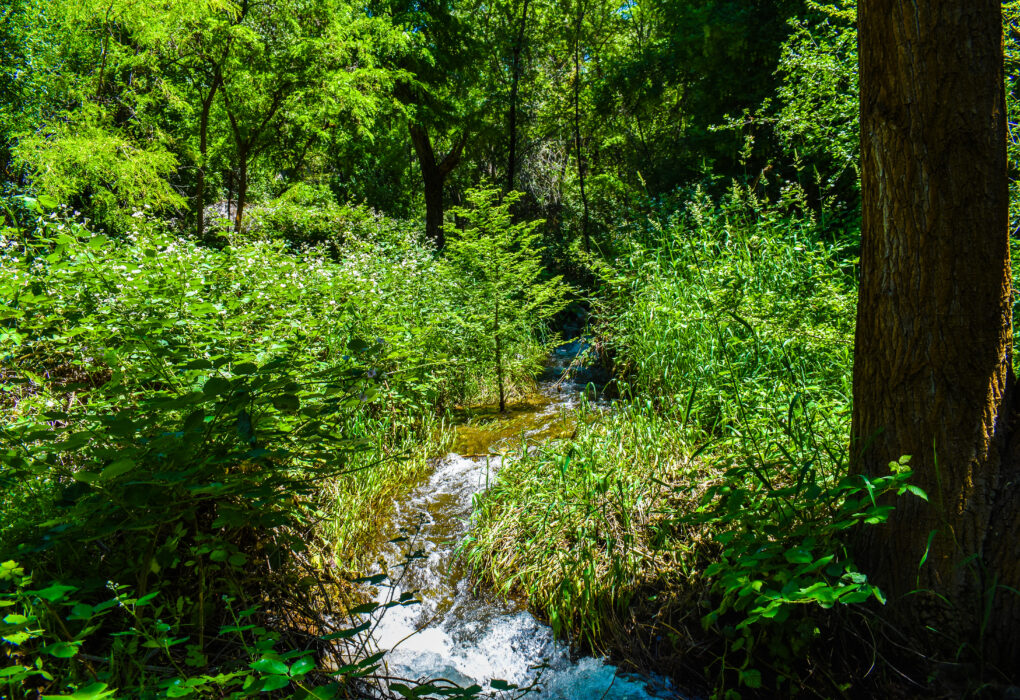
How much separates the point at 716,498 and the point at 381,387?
2853mm

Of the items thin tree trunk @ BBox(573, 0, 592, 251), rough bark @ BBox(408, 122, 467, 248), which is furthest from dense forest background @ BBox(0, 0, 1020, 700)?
rough bark @ BBox(408, 122, 467, 248)

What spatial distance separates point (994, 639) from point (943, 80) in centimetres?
200

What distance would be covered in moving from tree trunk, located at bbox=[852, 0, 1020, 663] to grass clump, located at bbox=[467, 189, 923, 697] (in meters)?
0.22

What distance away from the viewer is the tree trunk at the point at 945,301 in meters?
1.75

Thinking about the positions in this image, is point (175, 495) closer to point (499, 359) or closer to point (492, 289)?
A: point (499, 359)

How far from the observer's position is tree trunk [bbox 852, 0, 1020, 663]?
5.73ft

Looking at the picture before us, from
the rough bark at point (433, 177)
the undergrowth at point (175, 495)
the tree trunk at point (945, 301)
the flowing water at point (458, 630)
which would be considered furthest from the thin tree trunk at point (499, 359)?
the rough bark at point (433, 177)

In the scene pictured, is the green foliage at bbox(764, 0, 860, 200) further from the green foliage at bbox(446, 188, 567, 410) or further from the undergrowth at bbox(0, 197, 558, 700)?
the undergrowth at bbox(0, 197, 558, 700)

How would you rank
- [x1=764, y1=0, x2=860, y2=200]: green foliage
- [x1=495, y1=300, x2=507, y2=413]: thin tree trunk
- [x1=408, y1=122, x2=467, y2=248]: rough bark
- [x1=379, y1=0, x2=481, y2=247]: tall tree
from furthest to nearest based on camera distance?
[x1=408, y1=122, x2=467, y2=248]: rough bark < [x1=379, y1=0, x2=481, y2=247]: tall tree < [x1=495, y1=300, x2=507, y2=413]: thin tree trunk < [x1=764, y1=0, x2=860, y2=200]: green foliage

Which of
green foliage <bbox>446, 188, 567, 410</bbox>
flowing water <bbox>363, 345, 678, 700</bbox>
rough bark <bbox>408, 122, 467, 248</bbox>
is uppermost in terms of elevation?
rough bark <bbox>408, 122, 467, 248</bbox>

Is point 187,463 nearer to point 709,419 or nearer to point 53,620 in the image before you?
point 53,620

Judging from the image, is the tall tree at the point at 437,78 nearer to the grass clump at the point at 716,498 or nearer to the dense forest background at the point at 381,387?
the dense forest background at the point at 381,387

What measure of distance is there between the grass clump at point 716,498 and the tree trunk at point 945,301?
0.22m

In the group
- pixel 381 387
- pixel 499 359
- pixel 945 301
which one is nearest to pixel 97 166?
pixel 381 387
